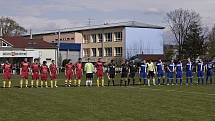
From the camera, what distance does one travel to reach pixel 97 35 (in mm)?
106688

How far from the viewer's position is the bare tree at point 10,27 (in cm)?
10336

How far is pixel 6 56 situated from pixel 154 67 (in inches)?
1702

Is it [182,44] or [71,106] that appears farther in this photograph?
[182,44]

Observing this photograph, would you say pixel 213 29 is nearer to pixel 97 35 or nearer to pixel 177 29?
pixel 177 29

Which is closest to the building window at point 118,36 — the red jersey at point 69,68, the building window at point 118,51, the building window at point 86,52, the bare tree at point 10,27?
the building window at point 118,51

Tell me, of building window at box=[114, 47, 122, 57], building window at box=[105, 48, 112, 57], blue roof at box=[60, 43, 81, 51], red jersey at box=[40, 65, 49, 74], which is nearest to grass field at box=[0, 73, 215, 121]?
red jersey at box=[40, 65, 49, 74]

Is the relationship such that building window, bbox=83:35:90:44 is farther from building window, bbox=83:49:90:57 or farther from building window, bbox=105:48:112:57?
building window, bbox=105:48:112:57

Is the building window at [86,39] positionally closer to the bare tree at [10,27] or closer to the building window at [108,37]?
the building window at [108,37]

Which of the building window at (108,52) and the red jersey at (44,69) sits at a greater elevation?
the building window at (108,52)

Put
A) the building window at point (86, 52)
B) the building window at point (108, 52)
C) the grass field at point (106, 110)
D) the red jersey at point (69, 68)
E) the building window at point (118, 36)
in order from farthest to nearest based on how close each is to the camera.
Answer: the building window at point (86, 52) → the building window at point (108, 52) → the building window at point (118, 36) → the red jersey at point (69, 68) → the grass field at point (106, 110)

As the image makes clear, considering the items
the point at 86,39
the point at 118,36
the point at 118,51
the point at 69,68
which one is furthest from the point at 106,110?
the point at 86,39

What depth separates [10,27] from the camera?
107 m

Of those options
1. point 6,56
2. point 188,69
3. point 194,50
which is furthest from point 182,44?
point 188,69

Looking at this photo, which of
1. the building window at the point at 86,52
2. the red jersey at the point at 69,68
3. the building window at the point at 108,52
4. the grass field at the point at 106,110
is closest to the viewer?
the grass field at the point at 106,110
